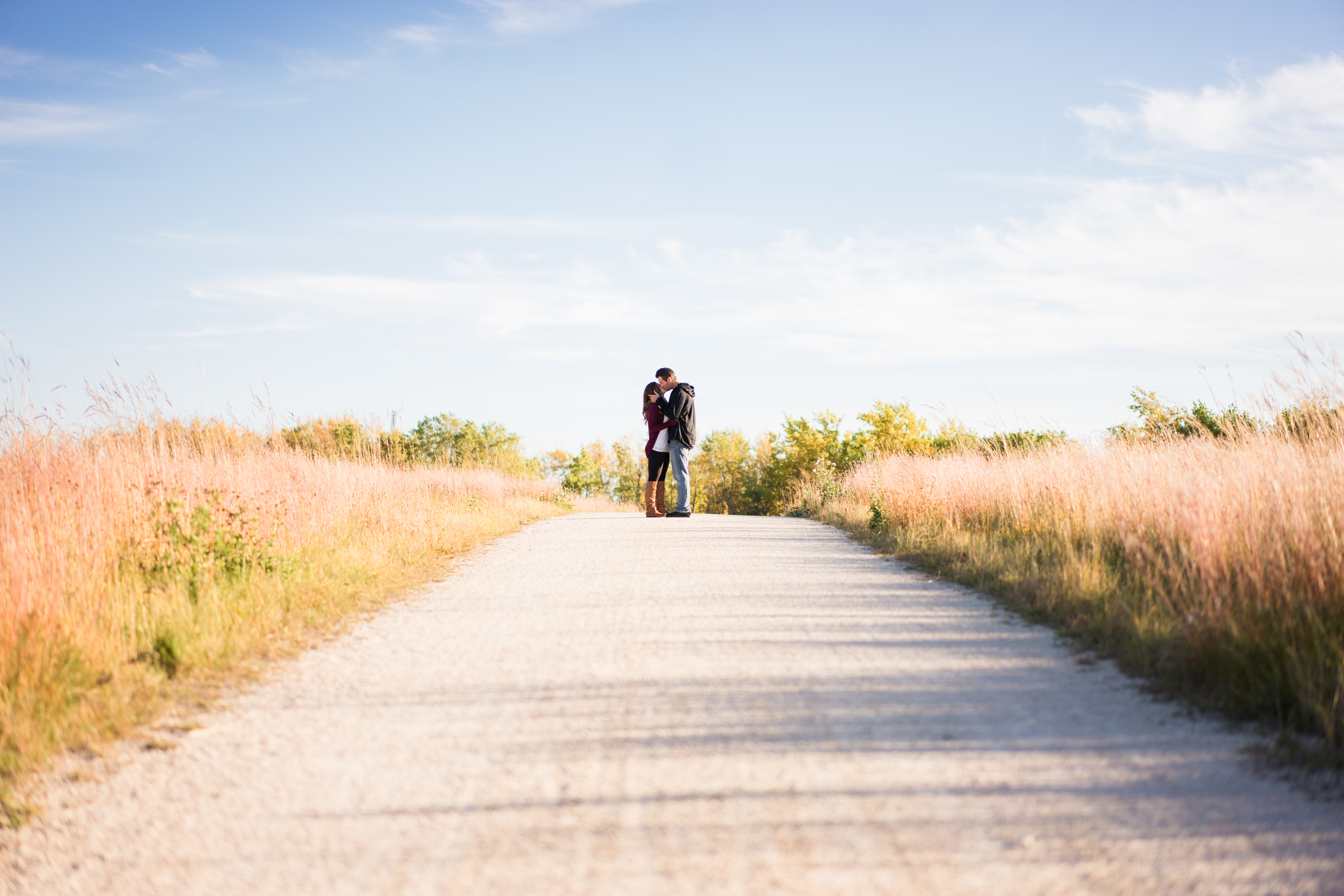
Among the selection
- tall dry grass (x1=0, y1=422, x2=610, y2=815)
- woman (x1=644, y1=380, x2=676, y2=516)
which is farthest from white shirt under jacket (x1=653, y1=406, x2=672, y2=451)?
tall dry grass (x1=0, y1=422, x2=610, y2=815)

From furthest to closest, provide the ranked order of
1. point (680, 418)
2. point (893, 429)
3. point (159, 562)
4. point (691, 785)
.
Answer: point (893, 429)
point (680, 418)
point (159, 562)
point (691, 785)

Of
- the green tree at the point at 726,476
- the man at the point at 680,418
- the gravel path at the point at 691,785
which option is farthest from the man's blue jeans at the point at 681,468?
the green tree at the point at 726,476

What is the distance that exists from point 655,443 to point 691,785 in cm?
1302

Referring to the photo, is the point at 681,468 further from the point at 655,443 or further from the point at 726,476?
the point at 726,476

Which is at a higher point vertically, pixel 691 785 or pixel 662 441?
pixel 662 441

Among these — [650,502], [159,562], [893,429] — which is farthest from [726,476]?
[159,562]

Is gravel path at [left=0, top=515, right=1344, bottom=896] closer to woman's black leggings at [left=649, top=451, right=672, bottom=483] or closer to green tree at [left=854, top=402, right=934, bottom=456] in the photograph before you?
woman's black leggings at [left=649, top=451, right=672, bottom=483]

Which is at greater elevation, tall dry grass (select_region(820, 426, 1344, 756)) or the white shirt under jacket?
the white shirt under jacket

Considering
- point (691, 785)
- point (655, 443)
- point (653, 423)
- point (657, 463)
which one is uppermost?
point (653, 423)

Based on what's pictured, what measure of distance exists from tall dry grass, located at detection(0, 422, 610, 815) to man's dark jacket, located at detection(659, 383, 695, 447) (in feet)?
15.9

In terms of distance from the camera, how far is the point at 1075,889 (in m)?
2.49

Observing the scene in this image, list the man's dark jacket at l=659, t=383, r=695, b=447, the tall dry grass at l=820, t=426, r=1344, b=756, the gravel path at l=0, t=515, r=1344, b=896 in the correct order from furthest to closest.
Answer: the man's dark jacket at l=659, t=383, r=695, b=447
the tall dry grass at l=820, t=426, r=1344, b=756
the gravel path at l=0, t=515, r=1344, b=896

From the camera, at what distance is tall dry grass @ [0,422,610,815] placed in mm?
4281

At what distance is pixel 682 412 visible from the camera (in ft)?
51.1
